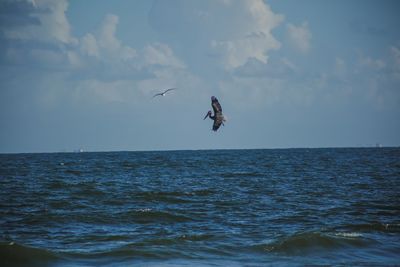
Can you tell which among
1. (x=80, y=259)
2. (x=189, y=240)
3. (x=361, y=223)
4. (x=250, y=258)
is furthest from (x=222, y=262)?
(x=361, y=223)

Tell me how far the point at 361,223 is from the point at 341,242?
3327 mm

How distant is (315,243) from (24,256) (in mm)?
8251

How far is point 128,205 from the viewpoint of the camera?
24578 mm

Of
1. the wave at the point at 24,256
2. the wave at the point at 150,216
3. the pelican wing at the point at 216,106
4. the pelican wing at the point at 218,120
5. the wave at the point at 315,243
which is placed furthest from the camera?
the wave at the point at 150,216

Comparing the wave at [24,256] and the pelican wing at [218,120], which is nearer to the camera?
the wave at [24,256]

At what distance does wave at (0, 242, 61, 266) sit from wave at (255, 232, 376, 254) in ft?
18.9

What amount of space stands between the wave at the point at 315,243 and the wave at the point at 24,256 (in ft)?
18.9

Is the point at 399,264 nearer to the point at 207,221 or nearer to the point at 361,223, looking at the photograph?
the point at 361,223

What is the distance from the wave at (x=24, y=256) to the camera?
1506cm

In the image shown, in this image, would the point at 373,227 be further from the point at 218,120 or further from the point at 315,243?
the point at 218,120

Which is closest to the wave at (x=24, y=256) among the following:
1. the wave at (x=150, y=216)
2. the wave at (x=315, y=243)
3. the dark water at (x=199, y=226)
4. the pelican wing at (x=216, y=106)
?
the dark water at (x=199, y=226)

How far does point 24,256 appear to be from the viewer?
15.6 meters

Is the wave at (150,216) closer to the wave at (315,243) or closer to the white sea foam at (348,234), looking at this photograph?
the wave at (315,243)

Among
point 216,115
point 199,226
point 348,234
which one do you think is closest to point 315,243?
point 348,234
